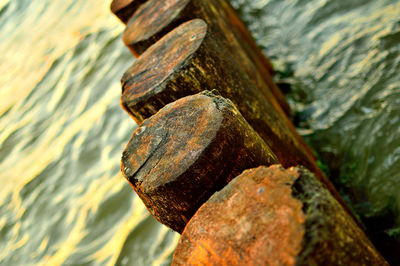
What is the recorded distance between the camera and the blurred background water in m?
2.88

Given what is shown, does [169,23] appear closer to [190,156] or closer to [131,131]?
[190,156]

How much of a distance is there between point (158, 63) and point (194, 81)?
10.0 inches

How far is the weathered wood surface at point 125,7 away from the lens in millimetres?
2840

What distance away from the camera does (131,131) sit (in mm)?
4246

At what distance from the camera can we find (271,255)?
911 millimetres

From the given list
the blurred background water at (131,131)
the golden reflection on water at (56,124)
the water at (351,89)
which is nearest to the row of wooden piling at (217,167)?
the water at (351,89)

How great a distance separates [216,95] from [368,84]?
93.2 inches

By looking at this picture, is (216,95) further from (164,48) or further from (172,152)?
(164,48)

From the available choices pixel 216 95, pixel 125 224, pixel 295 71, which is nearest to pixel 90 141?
pixel 125 224

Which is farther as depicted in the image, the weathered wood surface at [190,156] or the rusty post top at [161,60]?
the rusty post top at [161,60]

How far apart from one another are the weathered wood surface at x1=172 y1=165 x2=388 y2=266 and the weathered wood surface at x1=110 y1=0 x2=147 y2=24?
213 centimetres

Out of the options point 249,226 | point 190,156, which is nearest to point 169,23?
point 190,156

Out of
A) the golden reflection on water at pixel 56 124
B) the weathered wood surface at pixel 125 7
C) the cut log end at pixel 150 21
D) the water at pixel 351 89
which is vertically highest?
the weathered wood surface at pixel 125 7

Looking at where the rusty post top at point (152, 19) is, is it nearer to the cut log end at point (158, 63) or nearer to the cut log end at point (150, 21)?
the cut log end at point (150, 21)
